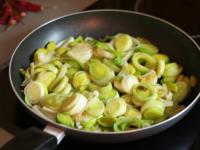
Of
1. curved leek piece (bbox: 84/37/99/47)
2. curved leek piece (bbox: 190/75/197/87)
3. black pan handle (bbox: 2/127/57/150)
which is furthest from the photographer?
curved leek piece (bbox: 84/37/99/47)

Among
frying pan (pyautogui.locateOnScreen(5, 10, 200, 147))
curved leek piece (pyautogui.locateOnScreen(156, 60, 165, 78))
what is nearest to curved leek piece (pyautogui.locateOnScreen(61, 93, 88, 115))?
frying pan (pyautogui.locateOnScreen(5, 10, 200, 147))

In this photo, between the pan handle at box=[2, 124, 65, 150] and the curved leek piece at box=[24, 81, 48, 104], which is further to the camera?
the curved leek piece at box=[24, 81, 48, 104]

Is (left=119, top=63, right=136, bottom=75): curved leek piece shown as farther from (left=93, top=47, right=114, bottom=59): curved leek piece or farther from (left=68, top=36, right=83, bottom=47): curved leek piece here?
(left=68, top=36, right=83, bottom=47): curved leek piece

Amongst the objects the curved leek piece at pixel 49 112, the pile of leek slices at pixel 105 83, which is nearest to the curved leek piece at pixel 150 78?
the pile of leek slices at pixel 105 83

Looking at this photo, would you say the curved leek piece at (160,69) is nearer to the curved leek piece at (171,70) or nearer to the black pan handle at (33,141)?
the curved leek piece at (171,70)

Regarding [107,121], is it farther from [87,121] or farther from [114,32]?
[114,32]

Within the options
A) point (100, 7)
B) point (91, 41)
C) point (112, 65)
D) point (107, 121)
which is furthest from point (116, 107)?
point (100, 7)
